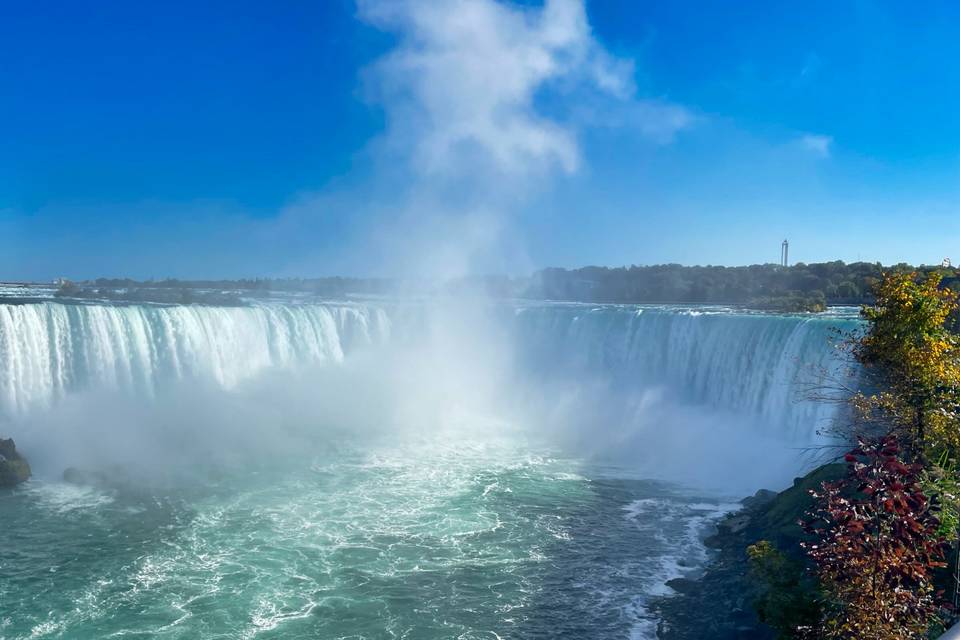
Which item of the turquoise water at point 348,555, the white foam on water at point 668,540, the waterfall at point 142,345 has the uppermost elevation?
the waterfall at point 142,345

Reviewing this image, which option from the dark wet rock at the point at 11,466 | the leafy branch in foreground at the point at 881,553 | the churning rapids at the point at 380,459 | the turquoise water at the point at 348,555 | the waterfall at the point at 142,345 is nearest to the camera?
the leafy branch in foreground at the point at 881,553

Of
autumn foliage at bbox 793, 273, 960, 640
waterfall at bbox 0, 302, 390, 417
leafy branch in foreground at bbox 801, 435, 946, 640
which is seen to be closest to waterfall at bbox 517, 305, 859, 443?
autumn foliage at bbox 793, 273, 960, 640

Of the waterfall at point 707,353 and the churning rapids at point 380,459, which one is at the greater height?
the waterfall at point 707,353

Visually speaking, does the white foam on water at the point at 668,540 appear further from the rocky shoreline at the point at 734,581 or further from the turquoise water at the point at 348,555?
the rocky shoreline at the point at 734,581

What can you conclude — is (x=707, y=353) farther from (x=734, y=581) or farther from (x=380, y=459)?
(x=734, y=581)

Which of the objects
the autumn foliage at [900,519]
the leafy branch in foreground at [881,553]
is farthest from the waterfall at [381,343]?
the leafy branch in foreground at [881,553]

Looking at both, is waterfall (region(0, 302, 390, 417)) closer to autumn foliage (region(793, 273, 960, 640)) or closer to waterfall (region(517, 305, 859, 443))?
waterfall (region(517, 305, 859, 443))
